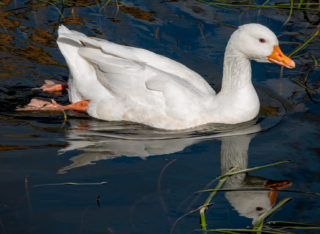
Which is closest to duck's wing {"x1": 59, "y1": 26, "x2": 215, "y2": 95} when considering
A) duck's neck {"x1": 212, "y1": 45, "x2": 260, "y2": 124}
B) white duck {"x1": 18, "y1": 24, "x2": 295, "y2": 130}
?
white duck {"x1": 18, "y1": 24, "x2": 295, "y2": 130}

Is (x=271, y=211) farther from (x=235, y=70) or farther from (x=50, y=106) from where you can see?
(x=50, y=106)

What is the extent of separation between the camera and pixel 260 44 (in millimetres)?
4988

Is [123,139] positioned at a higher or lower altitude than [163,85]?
lower

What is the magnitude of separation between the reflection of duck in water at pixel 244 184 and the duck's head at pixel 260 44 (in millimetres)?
1093

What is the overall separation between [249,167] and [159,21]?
475cm

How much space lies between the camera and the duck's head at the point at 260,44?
4.95m

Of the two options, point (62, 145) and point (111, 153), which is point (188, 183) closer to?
point (111, 153)

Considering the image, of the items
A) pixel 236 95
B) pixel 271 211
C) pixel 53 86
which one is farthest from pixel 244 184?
pixel 53 86

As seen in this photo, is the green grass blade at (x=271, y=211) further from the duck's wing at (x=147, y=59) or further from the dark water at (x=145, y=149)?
the duck's wing at (x=147, y=59)

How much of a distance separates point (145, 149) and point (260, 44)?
1932 mm

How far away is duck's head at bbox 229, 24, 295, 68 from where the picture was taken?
4.95m

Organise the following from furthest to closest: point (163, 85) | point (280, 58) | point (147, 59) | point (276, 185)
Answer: point (147, 59), point (163, 85), point (280, 58), point (276, 185)

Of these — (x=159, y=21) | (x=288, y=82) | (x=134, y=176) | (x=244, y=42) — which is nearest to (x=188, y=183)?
A: (x=134, y=176)

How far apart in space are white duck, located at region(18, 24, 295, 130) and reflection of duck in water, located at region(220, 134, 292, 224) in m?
0.59
